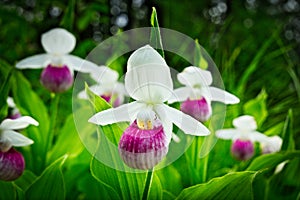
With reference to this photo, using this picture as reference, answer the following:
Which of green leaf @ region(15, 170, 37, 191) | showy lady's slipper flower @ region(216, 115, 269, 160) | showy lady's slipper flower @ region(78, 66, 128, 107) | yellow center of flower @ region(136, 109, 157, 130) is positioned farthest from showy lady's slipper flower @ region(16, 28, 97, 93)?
yellow center of flower @ region(136, 109, 157, 130)

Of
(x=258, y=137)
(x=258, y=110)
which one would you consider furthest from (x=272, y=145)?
(x=258, y=110)

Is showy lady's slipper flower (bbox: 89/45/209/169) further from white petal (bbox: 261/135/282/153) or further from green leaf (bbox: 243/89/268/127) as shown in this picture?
green leaf (bbox: 243/89/268/127)

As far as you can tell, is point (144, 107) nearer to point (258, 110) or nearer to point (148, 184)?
point (148, 184)

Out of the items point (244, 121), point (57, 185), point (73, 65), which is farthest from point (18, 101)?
point (244, 121)

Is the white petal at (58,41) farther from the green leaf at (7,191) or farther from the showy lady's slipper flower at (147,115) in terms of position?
the showy lady's slipper flower at (147,115)

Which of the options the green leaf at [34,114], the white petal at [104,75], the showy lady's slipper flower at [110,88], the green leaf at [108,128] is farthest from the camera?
the showy lady's slipper flower at [110,88]

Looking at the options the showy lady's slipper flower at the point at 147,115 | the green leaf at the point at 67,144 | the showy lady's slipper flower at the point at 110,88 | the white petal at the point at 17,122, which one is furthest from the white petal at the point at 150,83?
the showy lady's slipper flower at the point at 110,88
